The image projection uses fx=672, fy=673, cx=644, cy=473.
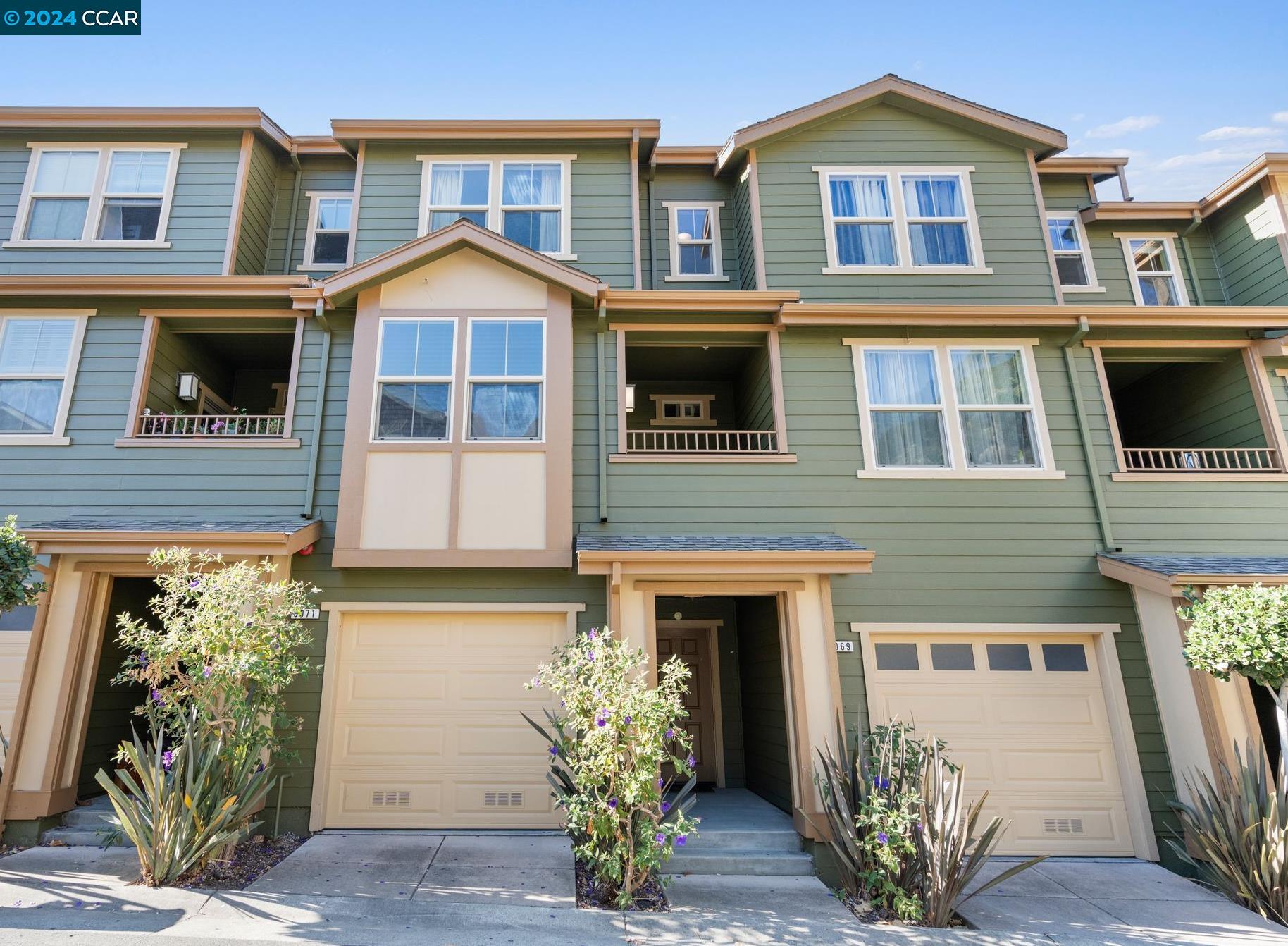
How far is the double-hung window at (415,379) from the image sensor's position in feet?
24.5

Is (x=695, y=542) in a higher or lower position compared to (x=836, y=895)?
higher

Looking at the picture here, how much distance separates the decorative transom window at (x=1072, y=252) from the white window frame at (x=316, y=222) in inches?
397

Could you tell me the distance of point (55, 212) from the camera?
8.59 m

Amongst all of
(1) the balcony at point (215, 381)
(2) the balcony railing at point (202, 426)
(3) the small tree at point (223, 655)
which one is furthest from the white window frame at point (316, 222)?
(3) the small tree at point (223, 655)

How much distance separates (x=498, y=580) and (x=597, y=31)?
7.91m

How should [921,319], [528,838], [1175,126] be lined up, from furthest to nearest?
[1175,126]
[921,319]
[528,838]

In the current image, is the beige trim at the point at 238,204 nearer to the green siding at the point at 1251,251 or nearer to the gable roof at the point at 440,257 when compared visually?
the gable roof at the point at 440,257

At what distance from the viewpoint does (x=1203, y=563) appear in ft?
22.7

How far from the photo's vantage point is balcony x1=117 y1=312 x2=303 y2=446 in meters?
7.57

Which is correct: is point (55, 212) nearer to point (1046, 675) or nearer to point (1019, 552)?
point (1019, 552)

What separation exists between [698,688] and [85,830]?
6.54 m

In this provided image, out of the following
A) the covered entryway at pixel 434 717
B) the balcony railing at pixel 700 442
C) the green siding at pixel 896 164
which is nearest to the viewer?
the covered entryway at pixel 434 717

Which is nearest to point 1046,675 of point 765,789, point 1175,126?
point 765,789

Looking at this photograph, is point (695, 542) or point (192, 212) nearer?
point (695, 542)
